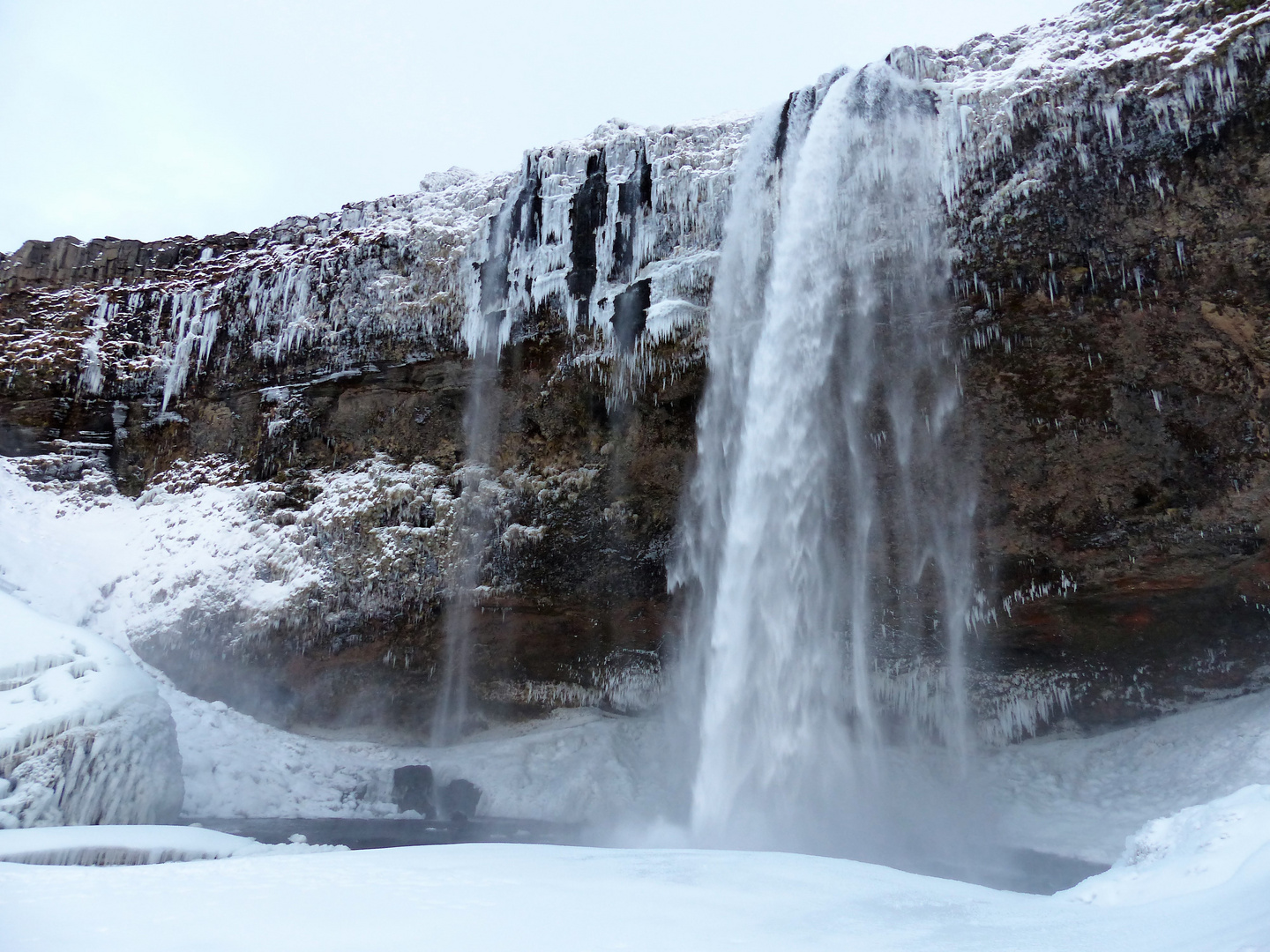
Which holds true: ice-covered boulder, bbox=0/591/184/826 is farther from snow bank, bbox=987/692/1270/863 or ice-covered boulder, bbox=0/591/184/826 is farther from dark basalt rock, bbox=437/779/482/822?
snow bank, bbox=987/692/1270/863

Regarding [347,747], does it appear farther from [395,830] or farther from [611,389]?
[611,389]

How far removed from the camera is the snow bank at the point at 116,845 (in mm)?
6254

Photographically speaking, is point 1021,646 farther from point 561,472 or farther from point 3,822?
point 3,822

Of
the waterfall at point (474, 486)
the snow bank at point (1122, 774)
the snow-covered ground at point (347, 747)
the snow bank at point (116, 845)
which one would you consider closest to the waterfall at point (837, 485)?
the snow bank at point (1122, 774)

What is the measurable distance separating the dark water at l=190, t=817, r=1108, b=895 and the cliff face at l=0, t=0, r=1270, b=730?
2257mm

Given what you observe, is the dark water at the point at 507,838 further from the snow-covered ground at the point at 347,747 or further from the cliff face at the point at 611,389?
the cliff face at the point at 611,389

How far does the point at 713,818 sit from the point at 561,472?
5770mm

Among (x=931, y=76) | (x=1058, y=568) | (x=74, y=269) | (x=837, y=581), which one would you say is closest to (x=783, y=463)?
(x=837, y=581)

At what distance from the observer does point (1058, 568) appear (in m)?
11.7

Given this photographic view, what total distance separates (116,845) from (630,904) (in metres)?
5.24

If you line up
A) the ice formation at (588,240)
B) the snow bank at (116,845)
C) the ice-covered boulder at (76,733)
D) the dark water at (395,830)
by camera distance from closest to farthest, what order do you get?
1. the snow bank at (116,845)
2. the ice-covered boulder at (76,733)
3. the ice formation at (588,240)
4. the dark water at (395,830)

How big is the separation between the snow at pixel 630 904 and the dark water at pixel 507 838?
159 inches

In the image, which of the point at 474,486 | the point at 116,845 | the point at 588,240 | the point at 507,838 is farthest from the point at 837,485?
the point at 116,845

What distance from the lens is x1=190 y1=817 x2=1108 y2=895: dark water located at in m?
9.27
